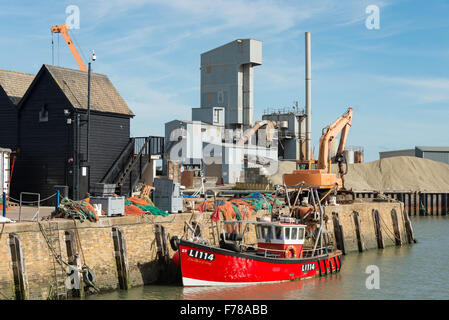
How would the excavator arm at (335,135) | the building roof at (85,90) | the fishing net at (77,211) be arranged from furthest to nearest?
1. the excavator arm at (335,135)
2. the building roof at (85,90)
3. the fishing net at (77,211)

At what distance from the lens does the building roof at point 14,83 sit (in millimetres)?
37156

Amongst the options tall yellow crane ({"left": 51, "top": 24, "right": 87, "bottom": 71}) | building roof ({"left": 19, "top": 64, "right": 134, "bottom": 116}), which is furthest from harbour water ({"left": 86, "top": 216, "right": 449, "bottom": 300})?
tall yellow crane ({"left": 51, "top": 24, "right": 87, "bottom": 71})

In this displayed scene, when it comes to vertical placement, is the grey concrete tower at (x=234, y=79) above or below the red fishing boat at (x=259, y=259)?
above

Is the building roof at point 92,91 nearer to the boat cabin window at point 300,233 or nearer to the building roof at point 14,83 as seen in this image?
the building roof at point 14,83

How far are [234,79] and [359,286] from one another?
60975 millimetres

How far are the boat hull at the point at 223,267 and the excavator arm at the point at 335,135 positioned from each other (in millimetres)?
20609

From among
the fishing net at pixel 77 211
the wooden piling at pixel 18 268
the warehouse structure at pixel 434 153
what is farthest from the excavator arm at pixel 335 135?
the warehouse structure at pixel 434 153

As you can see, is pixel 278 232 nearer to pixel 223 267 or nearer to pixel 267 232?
pixel 267 232

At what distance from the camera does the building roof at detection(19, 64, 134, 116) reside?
34562 mm

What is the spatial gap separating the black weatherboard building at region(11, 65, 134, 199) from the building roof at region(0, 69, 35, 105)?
70.3 inches

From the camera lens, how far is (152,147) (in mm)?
38188

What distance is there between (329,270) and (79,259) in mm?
13007

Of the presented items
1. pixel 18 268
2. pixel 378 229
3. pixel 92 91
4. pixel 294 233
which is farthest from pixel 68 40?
pixel 18 268

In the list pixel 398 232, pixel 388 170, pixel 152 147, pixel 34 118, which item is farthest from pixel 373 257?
pixel 388 170
